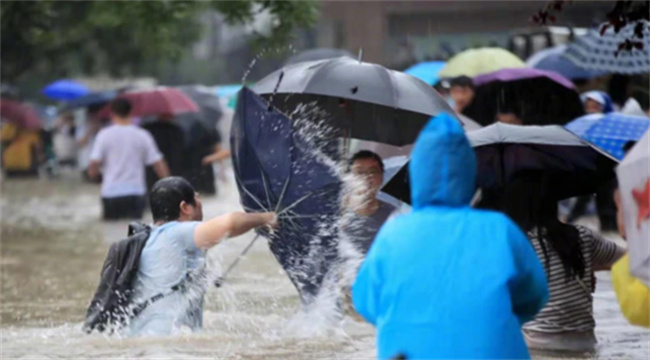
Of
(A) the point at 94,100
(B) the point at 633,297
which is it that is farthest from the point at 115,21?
(B) the point at 633,297

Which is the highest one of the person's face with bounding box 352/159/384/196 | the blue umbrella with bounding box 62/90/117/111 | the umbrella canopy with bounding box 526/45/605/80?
the person's face with bounding box 352/159/384/196

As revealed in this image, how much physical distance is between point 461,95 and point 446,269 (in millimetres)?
8926

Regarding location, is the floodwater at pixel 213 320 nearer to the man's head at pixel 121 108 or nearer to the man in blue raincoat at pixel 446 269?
the man's head at pixel 121 108

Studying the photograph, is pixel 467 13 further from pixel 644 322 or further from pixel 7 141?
pixel 644 322

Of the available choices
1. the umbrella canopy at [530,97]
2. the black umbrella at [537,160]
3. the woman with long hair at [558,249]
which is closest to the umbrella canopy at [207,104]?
the umbrella canopy at [530,97]

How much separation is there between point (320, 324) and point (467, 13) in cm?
2872

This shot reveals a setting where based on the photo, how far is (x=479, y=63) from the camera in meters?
17.7

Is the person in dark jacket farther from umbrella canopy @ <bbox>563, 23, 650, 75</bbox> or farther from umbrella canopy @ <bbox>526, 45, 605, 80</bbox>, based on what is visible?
umbrella canopy @ <bbox>563, 23, 650, 75</bbox>

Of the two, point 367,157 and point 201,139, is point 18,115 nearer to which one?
point 201,139

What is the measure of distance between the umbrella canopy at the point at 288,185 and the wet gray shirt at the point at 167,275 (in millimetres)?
675

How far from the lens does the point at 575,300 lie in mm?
8234

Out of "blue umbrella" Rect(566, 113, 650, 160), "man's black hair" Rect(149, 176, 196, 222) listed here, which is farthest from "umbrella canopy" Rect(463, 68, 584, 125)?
"man's black hair" Rect(149, 176, 196, 222)

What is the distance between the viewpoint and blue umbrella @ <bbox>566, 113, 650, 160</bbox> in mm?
13008

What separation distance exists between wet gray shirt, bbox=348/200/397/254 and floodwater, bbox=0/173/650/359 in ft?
2.14
